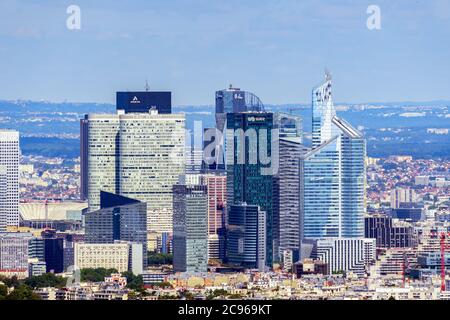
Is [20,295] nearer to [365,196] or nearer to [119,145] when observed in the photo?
[365,196]

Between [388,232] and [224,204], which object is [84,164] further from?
[388,232]

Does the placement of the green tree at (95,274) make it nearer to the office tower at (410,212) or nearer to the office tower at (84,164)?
the office tower at (84,164)

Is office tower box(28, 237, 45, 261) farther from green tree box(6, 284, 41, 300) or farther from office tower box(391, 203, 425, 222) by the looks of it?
green tree box(6, 284, 41, 300)

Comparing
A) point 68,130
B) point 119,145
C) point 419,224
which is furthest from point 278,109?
point 119,145

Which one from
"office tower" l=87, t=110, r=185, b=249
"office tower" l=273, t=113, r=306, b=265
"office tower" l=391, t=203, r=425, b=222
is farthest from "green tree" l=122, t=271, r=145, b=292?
"office tower" l=391, t=203, r=425, b=222

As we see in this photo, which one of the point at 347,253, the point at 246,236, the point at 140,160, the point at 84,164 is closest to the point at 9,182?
the point at 84,164
